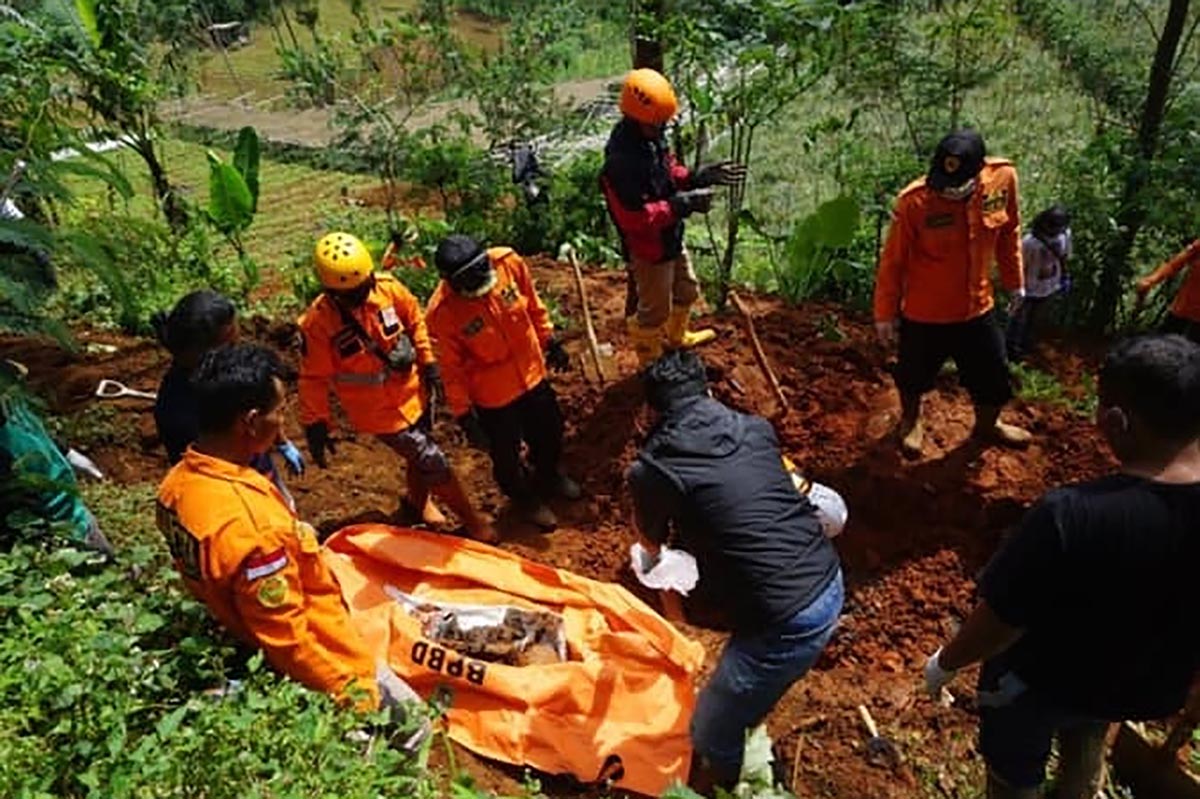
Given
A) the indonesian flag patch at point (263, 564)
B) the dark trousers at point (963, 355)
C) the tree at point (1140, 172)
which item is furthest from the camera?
the tree at point (1140, 172)

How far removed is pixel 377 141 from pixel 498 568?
5.66 m

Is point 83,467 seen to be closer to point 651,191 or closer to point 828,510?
point 651,191

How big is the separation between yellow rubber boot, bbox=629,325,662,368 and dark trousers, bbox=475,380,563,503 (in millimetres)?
844

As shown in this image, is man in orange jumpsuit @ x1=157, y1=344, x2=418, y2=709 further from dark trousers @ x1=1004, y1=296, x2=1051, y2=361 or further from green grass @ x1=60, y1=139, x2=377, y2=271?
green grass @ x1=60, y1=139, x2=377, y2=271

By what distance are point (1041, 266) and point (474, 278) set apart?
372cm

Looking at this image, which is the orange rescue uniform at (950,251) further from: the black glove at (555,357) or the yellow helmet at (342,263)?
the yellow helmet at (342,263)

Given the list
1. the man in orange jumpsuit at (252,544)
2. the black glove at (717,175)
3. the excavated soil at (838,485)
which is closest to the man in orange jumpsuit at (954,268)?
the excavated soil at (838,485)

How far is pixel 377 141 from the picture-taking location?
28.9ft

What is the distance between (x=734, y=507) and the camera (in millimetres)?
3178

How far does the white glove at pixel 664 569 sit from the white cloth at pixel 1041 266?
3.41 m

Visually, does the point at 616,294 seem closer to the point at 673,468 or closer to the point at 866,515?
the point at 866,515

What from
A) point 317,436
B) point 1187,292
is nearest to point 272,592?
point 317,436

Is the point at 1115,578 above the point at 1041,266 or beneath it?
above

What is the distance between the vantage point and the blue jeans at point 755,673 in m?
3.31
